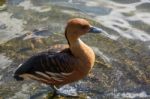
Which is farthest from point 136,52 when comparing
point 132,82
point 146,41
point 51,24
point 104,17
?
point 51,24

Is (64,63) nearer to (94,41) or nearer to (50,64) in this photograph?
(50,64)

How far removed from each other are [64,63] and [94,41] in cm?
235

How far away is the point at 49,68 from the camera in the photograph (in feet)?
23.7

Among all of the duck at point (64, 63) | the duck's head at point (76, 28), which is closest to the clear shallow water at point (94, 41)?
the duck at point (64, 63)

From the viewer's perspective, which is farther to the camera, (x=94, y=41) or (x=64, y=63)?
(x=94, y=41)

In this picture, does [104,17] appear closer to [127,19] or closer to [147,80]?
[127,19]

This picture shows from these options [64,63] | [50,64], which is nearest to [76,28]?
[64,63]

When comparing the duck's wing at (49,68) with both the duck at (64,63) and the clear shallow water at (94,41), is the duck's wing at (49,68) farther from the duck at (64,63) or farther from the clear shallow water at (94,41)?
the clear shallow water at (94,41)

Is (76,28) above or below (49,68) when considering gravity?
above

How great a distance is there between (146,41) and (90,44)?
4.14ft

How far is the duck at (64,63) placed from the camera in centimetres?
Result: 721

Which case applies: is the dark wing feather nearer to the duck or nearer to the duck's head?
the duck

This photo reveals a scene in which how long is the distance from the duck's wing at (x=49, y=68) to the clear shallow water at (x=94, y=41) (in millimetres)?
667

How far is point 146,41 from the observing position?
9.33 metres
